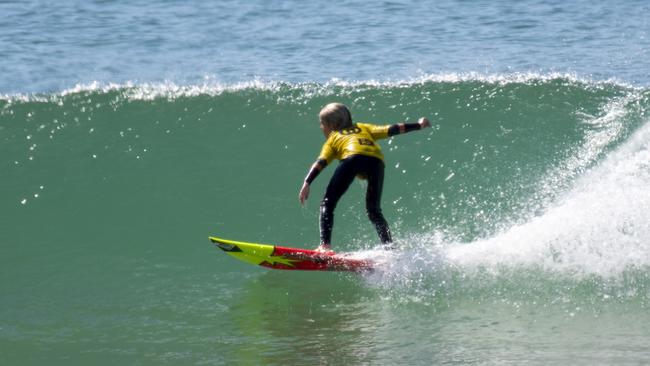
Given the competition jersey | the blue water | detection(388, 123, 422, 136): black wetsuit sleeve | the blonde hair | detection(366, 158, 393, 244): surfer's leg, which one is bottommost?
the blue water

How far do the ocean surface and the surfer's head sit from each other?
1.04 m

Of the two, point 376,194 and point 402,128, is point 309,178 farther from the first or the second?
point 402,128

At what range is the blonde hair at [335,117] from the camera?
7.51 metres

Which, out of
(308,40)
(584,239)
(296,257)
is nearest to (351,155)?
(296,257)

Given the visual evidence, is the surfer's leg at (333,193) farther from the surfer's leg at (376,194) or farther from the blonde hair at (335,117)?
the blonde hair at (335,117)

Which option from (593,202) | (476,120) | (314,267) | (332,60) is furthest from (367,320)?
(332,60)

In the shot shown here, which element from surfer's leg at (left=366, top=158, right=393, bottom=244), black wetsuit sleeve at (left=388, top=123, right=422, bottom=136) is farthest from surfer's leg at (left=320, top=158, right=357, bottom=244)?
black wetsuit sleeve at (left=388, top=123, right=422, bottom=136)

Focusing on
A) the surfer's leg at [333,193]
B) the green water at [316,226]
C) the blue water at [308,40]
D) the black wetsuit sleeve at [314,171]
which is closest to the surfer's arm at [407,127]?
the surfer's leg at [333,193]

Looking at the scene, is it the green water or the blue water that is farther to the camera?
the blue water

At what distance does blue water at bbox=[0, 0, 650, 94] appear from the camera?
1445 centimetres

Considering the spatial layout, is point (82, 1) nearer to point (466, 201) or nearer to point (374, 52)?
point (374, 52)

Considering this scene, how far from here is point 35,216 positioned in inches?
364

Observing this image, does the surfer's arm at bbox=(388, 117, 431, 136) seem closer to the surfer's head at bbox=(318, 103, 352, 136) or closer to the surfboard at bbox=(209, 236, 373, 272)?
the surfer's head at bbox=(318, 103, 352, 136)

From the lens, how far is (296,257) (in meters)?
7.57
